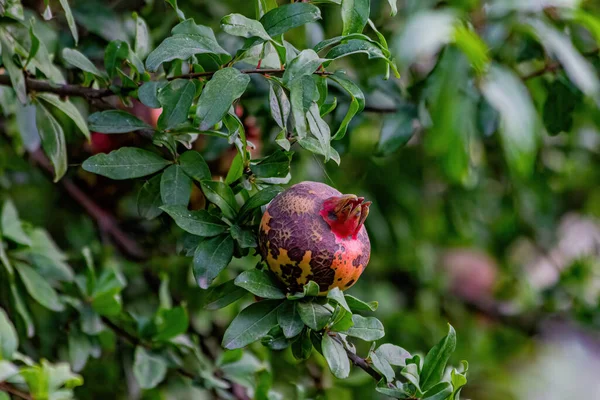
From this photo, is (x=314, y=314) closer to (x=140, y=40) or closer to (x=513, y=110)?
(x=140, y=40)

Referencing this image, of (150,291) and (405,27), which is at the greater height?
(405,27)

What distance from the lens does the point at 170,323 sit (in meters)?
0.76

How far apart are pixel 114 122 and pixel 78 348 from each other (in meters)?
0.27

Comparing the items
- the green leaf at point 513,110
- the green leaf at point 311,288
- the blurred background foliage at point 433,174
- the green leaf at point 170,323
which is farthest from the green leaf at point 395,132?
the green leaf at point 311,288

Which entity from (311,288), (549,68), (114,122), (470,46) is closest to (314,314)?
(311,288)

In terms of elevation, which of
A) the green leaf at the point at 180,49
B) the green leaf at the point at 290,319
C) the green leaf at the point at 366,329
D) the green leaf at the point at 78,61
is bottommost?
the green leaf at the point at 366,329

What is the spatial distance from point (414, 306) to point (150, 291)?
63 centimetres

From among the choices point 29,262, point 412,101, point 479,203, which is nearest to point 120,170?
point 29,262

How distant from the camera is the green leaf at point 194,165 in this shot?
577 mm

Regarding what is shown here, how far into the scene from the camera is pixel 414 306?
1.51 meters

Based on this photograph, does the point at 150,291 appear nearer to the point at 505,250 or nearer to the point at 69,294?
the point at 69,294

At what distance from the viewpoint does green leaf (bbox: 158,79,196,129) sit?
1.81ft

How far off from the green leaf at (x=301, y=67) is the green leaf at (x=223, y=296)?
152 mm

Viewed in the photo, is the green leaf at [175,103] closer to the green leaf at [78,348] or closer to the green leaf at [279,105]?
the green leaf at [279,105]
